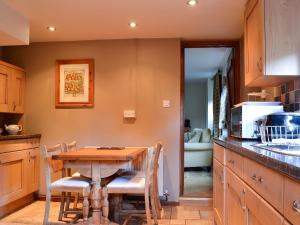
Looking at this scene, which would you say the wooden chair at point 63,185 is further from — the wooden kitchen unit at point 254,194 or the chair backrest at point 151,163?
the wooden kitchen unit at point 254,194

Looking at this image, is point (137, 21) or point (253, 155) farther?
point (137, 21)

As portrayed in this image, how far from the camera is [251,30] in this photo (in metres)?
2.64

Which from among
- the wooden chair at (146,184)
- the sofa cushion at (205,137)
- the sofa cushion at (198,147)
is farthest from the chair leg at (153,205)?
the sofa cushion at (205,137)

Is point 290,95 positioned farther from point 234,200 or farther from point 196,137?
point 196,137

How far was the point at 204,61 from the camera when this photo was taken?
6.06 meters

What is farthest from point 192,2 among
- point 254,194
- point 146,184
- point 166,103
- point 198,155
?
point 198,155

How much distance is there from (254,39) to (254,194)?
5.10 feet

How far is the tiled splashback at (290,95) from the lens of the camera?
7.80ft

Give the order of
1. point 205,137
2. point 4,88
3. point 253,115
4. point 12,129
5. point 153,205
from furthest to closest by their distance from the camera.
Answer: point 205,137 < point 12,129 < point 4,88 < point 153,205 < point 253,115

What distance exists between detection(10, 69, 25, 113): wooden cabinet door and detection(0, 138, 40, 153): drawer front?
0.45 m

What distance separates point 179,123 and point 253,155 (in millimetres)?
2522

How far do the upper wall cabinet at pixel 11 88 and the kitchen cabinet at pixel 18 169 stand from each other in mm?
472

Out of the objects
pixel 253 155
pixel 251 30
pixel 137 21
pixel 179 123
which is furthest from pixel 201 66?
pixel 253 155

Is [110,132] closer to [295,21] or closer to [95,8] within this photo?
[95,8]
